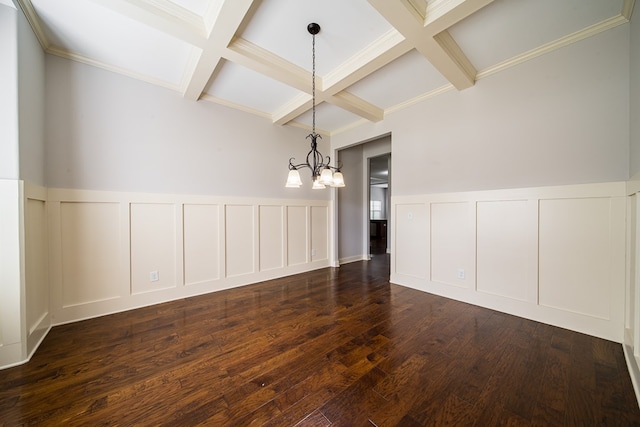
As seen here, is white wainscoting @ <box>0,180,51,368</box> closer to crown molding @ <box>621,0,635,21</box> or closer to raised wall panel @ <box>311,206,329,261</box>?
raised wall panel @ <box>311,206,329,261</box>

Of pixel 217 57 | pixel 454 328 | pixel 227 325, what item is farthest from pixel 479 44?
pixel 227 325

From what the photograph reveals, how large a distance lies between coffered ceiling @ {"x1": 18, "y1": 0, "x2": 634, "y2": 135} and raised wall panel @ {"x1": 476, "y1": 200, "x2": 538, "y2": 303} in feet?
5.11

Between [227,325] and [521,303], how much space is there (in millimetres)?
3031

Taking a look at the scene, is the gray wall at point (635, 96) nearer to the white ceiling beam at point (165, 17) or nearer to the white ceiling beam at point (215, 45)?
the white ceiling beam at point (215, 45)

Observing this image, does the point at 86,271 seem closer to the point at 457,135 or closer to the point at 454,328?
the point at 454,328

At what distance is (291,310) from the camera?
8.40 feet

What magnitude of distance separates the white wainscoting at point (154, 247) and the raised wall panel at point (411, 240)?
1793mm

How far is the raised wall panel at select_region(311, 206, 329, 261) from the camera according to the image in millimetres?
4395

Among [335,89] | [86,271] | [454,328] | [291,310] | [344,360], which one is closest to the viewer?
[344,360]

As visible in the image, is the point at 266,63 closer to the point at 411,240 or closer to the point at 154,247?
the point at 154,247

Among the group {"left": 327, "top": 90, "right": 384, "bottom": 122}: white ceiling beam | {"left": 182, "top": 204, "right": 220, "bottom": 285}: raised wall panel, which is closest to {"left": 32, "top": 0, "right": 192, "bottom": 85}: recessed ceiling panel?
{"left": 182, "top": 204, "right": 220, "bottom": 285}: raised wall panel

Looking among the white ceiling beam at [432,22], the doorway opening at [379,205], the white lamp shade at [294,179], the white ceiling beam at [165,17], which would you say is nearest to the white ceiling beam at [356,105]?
the white ceiling beam at [432,22]

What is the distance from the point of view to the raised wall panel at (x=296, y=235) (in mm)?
4033

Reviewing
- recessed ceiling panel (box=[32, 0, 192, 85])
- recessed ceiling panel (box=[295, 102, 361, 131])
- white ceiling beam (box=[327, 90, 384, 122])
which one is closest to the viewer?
recessed ceiling panel (box=[32, 0, 192, 85])
